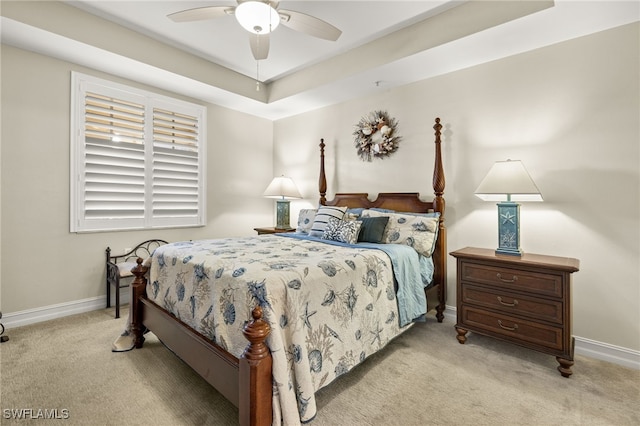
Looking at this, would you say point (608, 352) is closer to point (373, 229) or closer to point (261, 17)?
point (373, 229)

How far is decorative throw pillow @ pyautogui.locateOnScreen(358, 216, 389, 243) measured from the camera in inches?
112

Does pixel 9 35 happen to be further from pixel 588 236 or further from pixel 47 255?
pixel 588 236

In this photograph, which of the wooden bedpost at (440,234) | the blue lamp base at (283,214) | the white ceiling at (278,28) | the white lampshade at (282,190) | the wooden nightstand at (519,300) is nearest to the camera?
the wooden nightstand at (519,300)

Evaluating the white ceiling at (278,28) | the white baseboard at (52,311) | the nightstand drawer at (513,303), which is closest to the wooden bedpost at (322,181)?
the white ceiling at (278,28)

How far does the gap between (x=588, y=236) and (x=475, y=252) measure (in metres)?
0.85

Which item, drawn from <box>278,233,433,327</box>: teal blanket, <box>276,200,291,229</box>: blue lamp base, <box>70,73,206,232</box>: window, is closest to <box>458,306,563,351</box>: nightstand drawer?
<box>278,233,433,327</box>: teal blanket

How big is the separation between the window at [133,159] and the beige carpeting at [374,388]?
4.64ft

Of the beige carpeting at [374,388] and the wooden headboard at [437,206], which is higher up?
the wooden headboard at [437,206]

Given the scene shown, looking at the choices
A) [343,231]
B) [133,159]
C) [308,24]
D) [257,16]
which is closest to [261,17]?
[257,16]

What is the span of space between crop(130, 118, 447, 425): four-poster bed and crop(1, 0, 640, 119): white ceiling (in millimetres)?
1647

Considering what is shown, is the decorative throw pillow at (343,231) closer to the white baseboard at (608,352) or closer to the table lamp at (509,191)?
the table lamp at (509,191)

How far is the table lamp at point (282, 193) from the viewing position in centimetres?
428

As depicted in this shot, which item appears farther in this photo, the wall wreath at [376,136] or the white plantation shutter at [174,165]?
the white plantation shutter at [174,165]

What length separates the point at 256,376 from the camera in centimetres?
132
